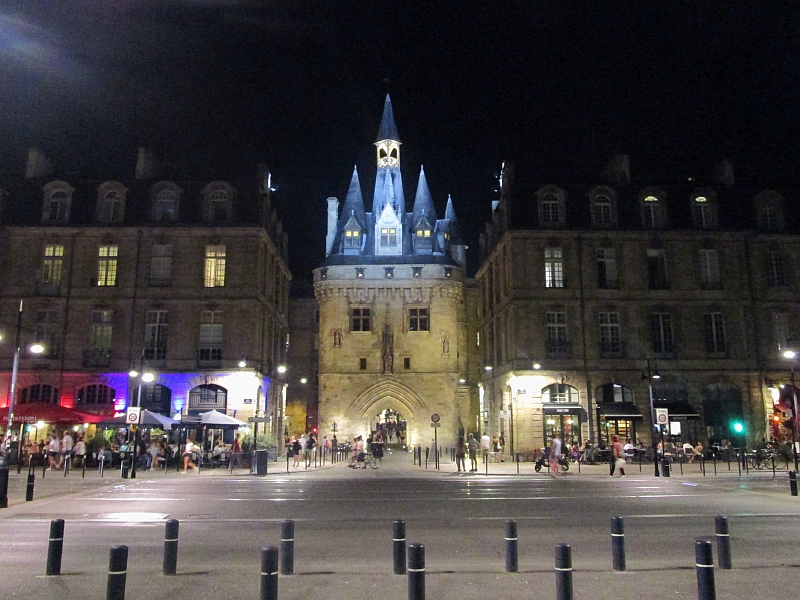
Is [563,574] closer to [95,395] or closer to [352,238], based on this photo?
[95,395]

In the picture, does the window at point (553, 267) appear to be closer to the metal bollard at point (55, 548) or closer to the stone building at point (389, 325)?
the stone building at point (389, 325)

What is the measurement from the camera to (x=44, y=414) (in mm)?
31578

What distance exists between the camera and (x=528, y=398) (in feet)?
131

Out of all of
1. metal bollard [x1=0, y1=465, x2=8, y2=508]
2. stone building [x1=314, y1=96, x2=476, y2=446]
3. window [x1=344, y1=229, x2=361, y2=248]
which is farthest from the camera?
window [x1=344, y1=229, x2=361, y2=248]

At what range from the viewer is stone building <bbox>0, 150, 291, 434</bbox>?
130ft

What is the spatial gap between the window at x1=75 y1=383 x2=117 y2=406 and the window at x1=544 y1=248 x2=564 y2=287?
24919mm

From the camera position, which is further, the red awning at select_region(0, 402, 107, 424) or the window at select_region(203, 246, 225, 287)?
the window at select_region(203, 246, 225, 287)

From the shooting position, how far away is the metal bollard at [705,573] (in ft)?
24.6

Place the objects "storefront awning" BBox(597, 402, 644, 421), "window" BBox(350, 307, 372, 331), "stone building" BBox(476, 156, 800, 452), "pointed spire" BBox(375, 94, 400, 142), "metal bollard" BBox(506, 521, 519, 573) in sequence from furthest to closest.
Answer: "pointed spire" BBox(375, 94, 400, 142) < "window" BBox(350, 307, 372, 331) < "stone building" BBox(476, 156, 800, 452) < "storefront awning" BBox(597, 402, 644, 421) < "metal bollard" BBox(506, 521, 519, 573)

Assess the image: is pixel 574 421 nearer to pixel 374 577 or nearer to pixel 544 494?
pixel 544 494

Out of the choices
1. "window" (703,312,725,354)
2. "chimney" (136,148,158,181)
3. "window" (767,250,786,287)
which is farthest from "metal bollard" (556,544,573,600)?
"chimney" (136,148,158,181)

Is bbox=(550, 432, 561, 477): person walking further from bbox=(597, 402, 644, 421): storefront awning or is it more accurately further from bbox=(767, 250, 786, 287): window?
bbox=(767, 250, 786, 287): window

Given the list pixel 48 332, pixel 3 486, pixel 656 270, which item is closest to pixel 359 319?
pixel 48 332

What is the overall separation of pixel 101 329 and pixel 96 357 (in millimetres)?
1648
